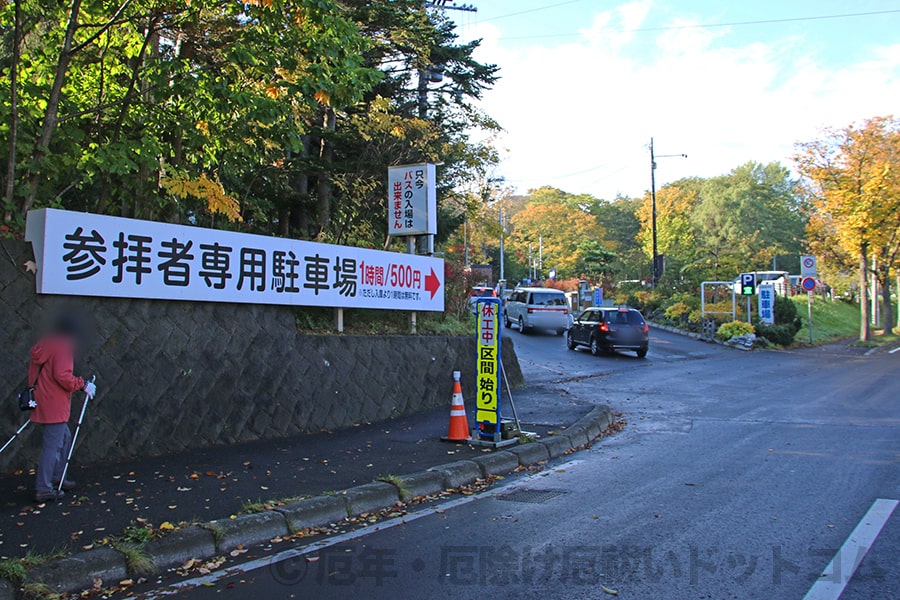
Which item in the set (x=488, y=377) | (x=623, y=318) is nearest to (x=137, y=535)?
(x=488, y=377)

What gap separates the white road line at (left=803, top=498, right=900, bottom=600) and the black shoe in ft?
19.0

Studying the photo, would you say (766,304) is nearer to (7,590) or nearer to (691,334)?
(691,334)

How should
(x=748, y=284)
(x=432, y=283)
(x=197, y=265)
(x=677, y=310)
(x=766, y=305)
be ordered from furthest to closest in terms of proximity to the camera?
(x=677, y=310) < (x=766, y=305) < (x=748, y=284) < (x=432, y=283) < (x=197, y=265)

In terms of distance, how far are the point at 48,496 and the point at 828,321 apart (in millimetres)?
40557

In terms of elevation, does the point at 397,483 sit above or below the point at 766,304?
below

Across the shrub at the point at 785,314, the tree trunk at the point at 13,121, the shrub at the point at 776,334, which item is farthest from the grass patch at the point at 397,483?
the shrub at the point at 785,314

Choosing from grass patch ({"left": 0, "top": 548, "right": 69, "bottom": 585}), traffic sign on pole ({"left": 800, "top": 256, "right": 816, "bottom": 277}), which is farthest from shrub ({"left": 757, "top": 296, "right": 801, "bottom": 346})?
grass patch ({"left": 0, "top": 548, "right": 69, "bottom": 585})

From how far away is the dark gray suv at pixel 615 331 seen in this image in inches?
869

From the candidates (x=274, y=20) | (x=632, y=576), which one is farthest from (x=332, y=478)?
(x=274, y=20)

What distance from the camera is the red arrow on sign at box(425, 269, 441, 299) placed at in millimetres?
12670

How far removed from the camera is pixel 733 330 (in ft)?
91.9

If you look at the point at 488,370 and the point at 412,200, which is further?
the point at 412,200

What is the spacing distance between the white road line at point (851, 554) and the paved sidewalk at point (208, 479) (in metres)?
3.96

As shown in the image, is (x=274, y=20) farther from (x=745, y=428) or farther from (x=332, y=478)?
(x=745, y=428)
